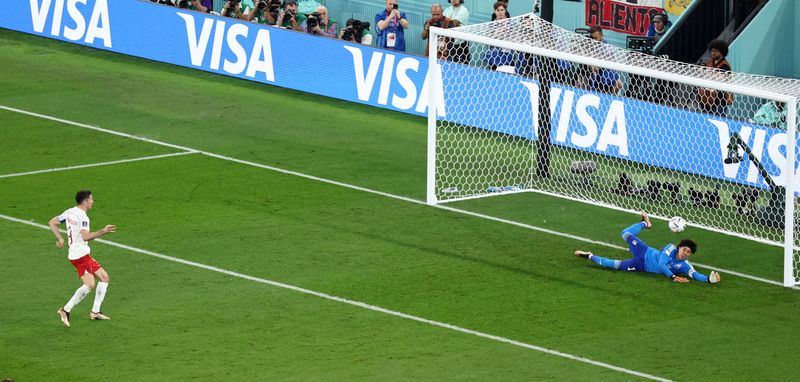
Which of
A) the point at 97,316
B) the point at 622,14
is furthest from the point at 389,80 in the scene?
the point at 97,316

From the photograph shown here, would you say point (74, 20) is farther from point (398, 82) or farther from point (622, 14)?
point (622, 14)

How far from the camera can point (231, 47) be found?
33.2 meters

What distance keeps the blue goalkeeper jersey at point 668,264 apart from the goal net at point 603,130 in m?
1.66

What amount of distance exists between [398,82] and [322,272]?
10349mm

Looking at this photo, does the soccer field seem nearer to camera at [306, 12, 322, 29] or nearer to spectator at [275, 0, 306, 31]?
camera at [306, 12, 322, 29]

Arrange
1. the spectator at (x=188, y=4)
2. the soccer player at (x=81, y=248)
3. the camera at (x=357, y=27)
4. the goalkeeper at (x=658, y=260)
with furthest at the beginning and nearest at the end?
the spectator at (x=188, y=4), the camera at (x=357, y=27), the goalkeeper at (x=658, y=260), the soccer player at (x=81, y=248)

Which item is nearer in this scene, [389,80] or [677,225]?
[677,225]

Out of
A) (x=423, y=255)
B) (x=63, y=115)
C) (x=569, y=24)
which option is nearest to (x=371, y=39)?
(x=569, y=24)

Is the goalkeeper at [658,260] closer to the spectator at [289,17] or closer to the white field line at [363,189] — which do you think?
the white field line at [363,189]

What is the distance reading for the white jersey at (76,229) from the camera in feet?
59.8

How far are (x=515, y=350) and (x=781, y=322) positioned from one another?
3.58 meters

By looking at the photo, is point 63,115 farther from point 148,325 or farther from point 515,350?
point 515,350

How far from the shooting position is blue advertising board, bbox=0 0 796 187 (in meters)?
25.4

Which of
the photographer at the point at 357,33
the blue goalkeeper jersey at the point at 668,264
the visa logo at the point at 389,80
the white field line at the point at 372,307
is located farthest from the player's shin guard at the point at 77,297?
the photographer at the point at 357,33
